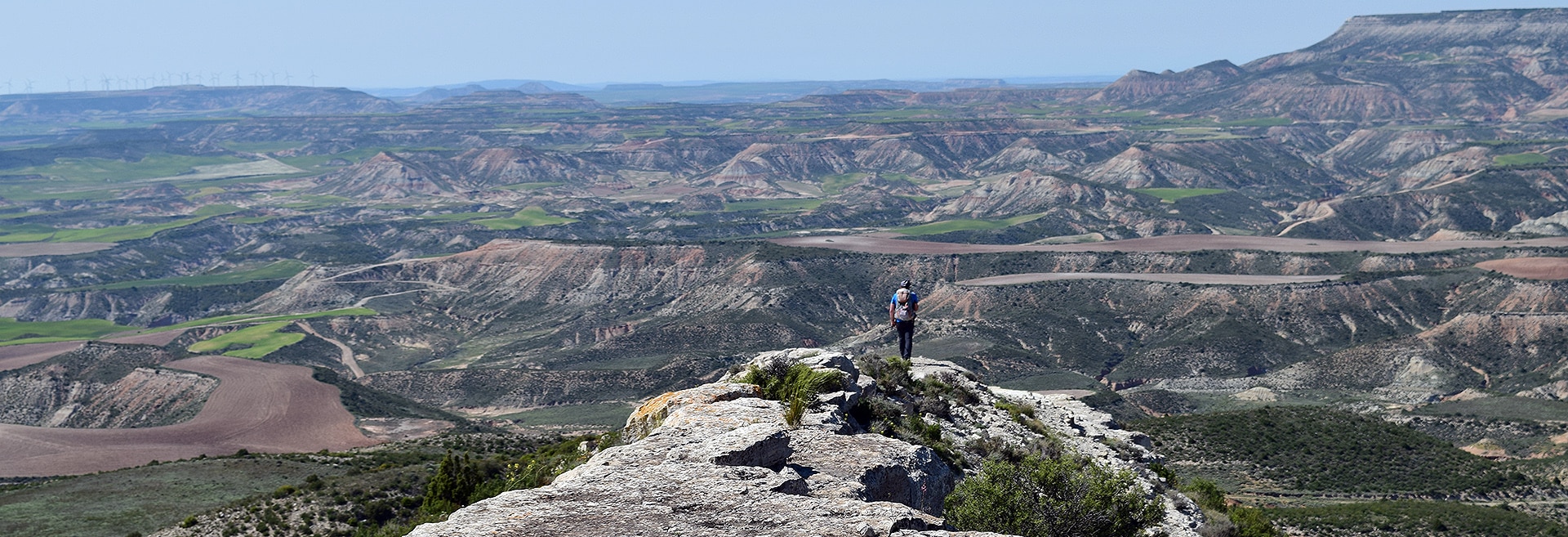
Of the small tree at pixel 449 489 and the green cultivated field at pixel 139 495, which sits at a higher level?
the small tree at pixel 449 489

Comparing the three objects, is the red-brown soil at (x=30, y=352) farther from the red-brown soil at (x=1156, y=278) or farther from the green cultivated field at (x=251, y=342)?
the red-brown soil at (x=1156, y=278)

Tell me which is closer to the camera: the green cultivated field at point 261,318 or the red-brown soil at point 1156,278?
the red-brown soil at point 1156,278

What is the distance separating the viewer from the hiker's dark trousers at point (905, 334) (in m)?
41.4

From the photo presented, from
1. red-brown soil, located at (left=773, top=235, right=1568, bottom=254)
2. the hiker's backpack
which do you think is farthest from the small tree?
red-brown soil, located at (left=773, top=235, right=1568, bottom=254)

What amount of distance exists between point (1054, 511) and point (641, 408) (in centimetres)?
1085

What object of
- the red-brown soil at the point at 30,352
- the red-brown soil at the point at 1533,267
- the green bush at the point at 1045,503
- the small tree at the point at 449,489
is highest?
the green bush at the point at 1045,503

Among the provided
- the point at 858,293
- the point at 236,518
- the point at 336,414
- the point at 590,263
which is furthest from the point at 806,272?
the point at 236,518

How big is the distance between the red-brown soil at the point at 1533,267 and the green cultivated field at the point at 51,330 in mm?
176866

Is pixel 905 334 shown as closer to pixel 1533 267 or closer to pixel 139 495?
pixel 139 495

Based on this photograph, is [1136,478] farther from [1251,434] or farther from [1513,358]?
[1513,358]

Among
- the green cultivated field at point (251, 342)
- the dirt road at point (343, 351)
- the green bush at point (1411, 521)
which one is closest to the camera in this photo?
the green bush at point (1411, 521)

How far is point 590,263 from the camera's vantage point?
7431 inches

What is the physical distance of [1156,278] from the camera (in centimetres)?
15788

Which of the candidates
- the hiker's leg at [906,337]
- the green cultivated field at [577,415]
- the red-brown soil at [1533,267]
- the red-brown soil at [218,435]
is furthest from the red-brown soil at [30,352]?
the red-brown soil at [1533,267]
